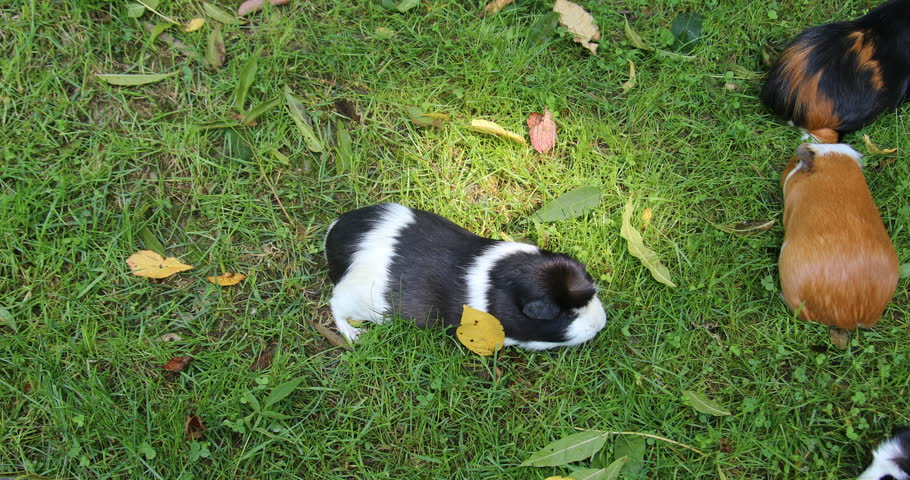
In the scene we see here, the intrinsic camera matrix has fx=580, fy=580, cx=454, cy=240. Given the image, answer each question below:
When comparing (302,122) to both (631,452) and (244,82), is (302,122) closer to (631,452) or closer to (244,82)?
(244,82)

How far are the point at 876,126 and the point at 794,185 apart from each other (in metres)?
0.74

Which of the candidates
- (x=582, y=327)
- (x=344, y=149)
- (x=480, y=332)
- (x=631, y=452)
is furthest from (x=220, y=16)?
(x=631, y=452)

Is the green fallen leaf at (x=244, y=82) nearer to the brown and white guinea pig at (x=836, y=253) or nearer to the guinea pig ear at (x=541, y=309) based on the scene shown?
the guinea pig ear at (x=541, y=309)

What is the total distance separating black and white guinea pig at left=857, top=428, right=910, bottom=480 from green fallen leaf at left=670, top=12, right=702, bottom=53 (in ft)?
7.22

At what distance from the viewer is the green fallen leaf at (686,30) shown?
10.8ft

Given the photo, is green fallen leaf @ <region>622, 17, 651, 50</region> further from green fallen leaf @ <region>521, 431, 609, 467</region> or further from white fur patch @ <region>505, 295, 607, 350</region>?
green fallen leaf @ <region>521, 431, 609, 467</region>

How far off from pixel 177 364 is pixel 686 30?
3220 mm

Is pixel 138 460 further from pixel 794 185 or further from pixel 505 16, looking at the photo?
pixel 794 185

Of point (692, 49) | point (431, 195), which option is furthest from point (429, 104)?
point (692, 49)

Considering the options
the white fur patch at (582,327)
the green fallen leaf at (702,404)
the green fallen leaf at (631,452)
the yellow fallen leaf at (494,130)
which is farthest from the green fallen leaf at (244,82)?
the green fallen leaf at (702,404)

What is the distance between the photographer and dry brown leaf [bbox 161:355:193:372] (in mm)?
2734

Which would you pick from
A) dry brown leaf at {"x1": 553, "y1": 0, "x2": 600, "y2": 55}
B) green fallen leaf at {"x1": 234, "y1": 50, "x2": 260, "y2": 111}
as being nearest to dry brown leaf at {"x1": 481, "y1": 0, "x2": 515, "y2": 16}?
dry brown leaf at {"x1": 553, "y1": 0, "x2": 600, "y2": 55}

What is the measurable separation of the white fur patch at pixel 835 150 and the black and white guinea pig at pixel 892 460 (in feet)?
4.35

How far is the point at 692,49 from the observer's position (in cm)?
333
